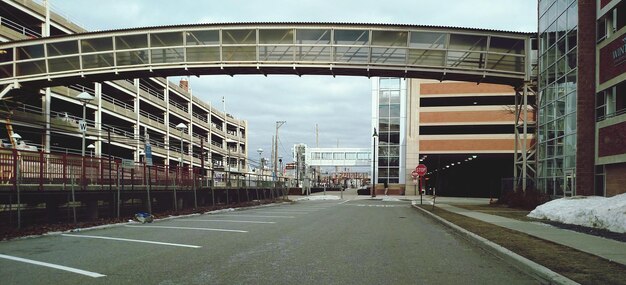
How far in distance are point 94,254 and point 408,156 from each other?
59.4 metres

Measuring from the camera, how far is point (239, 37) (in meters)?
27.2

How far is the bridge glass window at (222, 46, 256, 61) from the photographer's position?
27.1 m

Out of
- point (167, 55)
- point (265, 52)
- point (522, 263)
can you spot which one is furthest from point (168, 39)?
point (522, 263)

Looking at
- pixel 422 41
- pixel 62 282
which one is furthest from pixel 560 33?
pixel 62 282

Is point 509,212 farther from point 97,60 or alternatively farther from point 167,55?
point 97,60

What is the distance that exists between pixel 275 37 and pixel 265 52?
3.18 ft

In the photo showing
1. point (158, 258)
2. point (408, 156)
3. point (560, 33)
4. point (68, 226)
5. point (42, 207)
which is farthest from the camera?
point (408, 156)

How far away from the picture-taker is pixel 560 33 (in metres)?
26.4

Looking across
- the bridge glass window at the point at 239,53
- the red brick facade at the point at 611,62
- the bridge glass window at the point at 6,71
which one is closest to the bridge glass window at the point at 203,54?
the bridge glass window at the point at 239,53

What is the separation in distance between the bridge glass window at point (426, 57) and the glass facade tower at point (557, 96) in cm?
603

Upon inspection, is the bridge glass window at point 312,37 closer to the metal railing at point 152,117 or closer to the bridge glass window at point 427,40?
the bridge glass window at point 427,40

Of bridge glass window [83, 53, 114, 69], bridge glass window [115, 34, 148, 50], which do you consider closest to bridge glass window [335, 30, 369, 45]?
bridge glass window [115, 34, 148, 50]

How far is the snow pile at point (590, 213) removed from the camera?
43.2ft

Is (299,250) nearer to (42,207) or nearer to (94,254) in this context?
(94,254)
